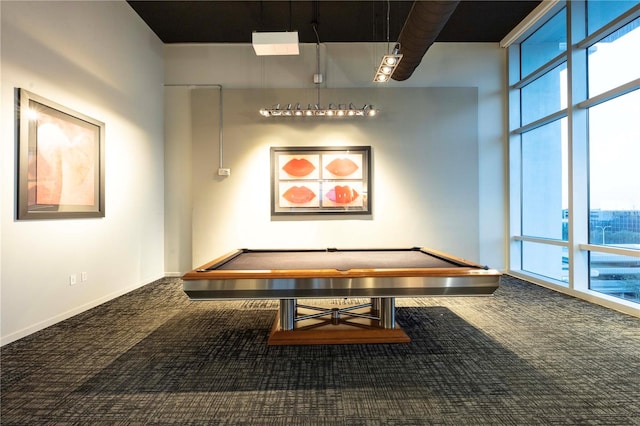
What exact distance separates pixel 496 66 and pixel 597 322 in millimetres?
4243

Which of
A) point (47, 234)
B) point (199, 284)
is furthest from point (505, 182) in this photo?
point (47, 234)

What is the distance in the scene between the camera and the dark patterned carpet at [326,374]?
173cm

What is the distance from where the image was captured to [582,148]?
4.02m

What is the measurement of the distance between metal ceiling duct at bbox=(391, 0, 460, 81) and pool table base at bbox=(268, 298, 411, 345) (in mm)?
2960

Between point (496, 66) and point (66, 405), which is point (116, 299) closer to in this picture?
point (66, 405)

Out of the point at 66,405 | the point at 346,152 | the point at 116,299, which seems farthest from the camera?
the point at 346,152

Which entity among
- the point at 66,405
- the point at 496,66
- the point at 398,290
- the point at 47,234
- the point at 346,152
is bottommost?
the point at 66,405

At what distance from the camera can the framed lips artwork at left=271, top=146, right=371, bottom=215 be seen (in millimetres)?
5285

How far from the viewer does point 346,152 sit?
5.30m

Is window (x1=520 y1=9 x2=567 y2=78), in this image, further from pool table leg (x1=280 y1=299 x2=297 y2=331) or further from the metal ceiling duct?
pool table leg (x1=280 y1=299 x2=297 y2=331)

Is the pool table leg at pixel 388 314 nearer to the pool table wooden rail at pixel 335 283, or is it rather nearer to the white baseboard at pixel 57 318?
the pool table wooden rail at pixel 335 283

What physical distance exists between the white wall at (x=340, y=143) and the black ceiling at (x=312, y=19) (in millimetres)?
254

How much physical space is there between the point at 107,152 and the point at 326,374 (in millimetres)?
3765

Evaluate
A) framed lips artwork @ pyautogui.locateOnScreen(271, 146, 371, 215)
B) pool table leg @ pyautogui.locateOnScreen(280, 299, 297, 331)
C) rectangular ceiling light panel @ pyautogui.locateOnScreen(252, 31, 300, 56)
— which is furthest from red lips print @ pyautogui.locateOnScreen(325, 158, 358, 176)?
pool table leg @ pyautogui.locateOnScreen(280, 299, 297, 331)
